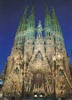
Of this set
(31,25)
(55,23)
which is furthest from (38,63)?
(55,23)

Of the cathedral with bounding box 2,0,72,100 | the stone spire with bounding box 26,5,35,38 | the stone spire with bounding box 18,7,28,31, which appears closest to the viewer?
the cathedral with bounding box 2,0,72,100

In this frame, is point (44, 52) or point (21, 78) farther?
point (44, 52)

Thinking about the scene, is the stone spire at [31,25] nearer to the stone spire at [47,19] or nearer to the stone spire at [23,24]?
the stone spire at [23,24]

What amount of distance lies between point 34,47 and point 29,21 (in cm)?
238

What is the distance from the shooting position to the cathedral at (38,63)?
12352 millimetres

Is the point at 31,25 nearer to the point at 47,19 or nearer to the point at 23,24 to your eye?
the point at 23,24

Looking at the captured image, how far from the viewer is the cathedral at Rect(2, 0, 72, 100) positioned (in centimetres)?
1235

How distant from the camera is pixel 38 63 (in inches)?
520

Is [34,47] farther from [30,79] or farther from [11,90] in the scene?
[11,90]

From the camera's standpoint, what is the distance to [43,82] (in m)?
12.6

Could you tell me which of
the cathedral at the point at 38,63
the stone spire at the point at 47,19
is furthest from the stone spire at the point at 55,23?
the stone spire at the point at 47,19

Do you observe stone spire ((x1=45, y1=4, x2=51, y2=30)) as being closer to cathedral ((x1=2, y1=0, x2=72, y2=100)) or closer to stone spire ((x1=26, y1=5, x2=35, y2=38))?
cathedral ((x1=2, y1=0, x2=72, y2=100))

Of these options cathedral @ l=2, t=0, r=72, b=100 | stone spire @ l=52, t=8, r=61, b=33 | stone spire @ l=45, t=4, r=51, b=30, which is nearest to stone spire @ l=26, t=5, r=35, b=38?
cathedral @ l=2, t=0, r=72, b=100

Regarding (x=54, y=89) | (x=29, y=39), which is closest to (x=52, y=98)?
A: (x=54, y=89)
